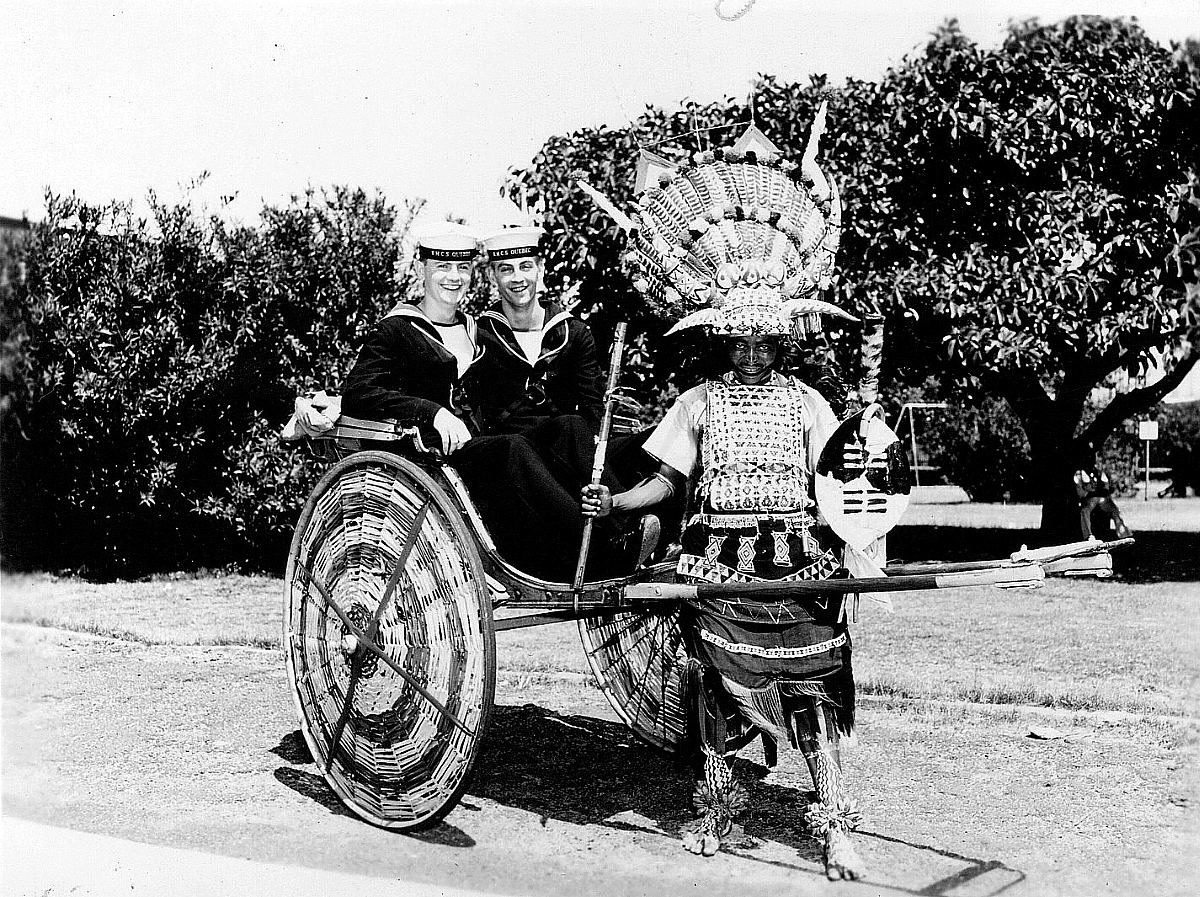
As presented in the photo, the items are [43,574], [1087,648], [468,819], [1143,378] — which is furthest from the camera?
[1143,378]

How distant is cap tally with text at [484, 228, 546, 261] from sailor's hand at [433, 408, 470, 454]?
0.66 m

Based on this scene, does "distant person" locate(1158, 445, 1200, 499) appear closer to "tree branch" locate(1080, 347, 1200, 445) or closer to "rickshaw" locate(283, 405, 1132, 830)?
"tree branch" locate(1080, 347, 1200, 445)

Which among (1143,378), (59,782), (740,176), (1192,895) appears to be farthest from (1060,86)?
(59,782)

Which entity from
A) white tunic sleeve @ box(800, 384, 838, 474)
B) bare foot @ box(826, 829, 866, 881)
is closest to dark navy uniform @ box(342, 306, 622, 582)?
white tunic sleeve @ box(800, 384, 838, 474)

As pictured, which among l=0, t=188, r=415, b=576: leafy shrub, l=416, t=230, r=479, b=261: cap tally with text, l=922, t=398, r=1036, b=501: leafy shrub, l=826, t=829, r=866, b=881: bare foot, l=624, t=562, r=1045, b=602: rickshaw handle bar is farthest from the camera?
l=922, t=398, r=1036, b=501: leafy shrub

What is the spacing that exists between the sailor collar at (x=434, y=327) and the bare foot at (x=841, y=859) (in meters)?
2.15

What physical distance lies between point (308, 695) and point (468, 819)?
79 centimetres

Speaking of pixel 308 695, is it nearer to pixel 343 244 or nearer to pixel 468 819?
pixel 468 819

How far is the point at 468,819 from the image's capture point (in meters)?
4.54

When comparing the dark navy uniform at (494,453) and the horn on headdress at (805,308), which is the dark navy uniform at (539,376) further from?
the horn on headdress at (805,308)

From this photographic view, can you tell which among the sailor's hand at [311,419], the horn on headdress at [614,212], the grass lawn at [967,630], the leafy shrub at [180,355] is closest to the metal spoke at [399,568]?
the sailor's hand at [311,419]

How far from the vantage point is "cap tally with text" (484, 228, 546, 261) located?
4.57 meters

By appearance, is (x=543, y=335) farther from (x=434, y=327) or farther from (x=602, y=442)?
(x=602, y=442)

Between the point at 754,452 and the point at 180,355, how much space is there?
718cm
